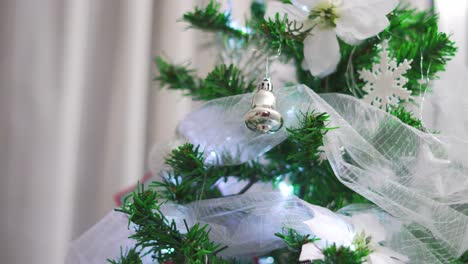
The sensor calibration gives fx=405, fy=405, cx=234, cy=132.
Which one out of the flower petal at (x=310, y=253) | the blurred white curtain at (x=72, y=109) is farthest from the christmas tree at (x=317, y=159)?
the blurred white curtain at (x=72, y=109)

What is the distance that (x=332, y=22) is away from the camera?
412 millimetres

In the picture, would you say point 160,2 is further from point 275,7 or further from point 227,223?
point 227,223

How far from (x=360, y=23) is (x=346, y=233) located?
0.67ft

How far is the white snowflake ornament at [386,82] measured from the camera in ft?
1.31

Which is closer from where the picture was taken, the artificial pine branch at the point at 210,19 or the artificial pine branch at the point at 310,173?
the artificial pine branch at the point at 310,173

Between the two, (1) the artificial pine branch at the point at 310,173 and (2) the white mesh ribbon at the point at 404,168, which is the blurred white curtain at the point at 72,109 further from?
(2) the white mesh ribbon at the point at 404,168

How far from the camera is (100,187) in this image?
33.5 inches

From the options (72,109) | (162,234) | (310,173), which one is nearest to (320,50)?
(310,173)

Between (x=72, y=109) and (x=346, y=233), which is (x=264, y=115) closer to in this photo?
(x=346, y=233)

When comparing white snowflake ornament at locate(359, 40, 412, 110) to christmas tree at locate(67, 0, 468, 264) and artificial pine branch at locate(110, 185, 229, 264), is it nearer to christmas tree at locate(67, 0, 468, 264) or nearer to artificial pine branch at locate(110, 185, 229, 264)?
christmas tree at locate(67, 0, 468, 264)

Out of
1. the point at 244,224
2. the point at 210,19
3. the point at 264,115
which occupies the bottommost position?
the point at 244,224

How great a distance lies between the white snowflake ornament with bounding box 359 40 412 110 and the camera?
400 millimetres

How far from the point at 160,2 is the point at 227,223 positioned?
642 mm

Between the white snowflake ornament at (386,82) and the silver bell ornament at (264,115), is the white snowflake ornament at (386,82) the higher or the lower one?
the higher one
